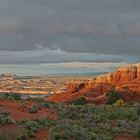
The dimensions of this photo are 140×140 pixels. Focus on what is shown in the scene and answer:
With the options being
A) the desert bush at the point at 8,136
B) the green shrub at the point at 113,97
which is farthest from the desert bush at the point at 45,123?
the green shrub at the point at 113,97

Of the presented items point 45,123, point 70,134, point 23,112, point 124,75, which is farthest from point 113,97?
point 70,134

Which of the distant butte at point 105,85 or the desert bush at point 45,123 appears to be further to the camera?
the distant butte at point 105,85

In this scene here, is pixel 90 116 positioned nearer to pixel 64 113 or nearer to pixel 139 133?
pixel 64 113

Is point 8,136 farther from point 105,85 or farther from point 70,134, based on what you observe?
point 105,85

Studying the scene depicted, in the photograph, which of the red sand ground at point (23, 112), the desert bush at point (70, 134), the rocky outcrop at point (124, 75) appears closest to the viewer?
the desert bush at point (70, 134)

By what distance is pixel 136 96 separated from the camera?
8694cm

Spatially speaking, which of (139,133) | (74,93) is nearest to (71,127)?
(139,133)

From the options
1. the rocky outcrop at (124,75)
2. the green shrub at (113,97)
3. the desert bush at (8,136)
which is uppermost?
the rocky outcrop at (124,75)

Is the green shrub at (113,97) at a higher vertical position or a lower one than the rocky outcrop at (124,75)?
lower

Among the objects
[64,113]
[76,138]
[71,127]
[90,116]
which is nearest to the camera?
[76,138]

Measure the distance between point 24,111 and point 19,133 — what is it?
39.2ft

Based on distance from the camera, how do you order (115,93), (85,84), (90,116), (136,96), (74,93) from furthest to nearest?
(85,84), (74,93), (136,96), (115,93), (90,116)

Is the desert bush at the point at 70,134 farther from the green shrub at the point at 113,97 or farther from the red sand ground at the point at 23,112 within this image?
the green shrub at the point at 113,97

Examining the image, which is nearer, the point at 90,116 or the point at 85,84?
the point at 90,116
